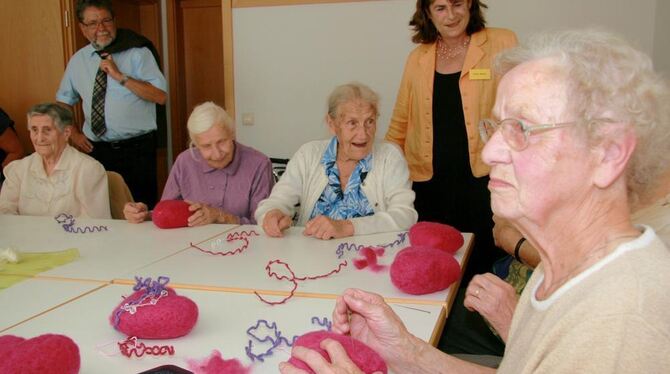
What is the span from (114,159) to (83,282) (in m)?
2.45

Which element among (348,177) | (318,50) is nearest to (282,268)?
(348,177)

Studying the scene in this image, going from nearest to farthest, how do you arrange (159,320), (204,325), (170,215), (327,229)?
1. (159,320)
2. (204,325)
3. (327,229)
4. (170,215)

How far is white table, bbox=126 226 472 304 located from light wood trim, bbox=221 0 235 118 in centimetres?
283

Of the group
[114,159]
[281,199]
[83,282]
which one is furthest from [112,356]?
[114,159]

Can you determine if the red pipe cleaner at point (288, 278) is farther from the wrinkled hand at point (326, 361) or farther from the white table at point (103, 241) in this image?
the wrinkled hand at point (326, 361)

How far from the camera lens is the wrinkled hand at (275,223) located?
2.31 metres

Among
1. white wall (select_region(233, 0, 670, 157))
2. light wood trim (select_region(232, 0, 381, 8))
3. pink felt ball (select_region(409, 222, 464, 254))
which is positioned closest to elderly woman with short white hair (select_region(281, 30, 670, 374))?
pink felt ball (select_region(409, 222, 464, 254))

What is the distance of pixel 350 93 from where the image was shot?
254cm

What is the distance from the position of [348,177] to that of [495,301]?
4.20ft

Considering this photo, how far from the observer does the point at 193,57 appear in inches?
223

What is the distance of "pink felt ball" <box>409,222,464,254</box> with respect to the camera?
194 cm

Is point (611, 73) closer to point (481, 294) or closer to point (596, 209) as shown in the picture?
point (596, 209)

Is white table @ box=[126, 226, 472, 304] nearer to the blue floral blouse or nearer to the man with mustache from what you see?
the blue floral blouse

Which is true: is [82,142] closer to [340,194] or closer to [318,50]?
[318,50]
